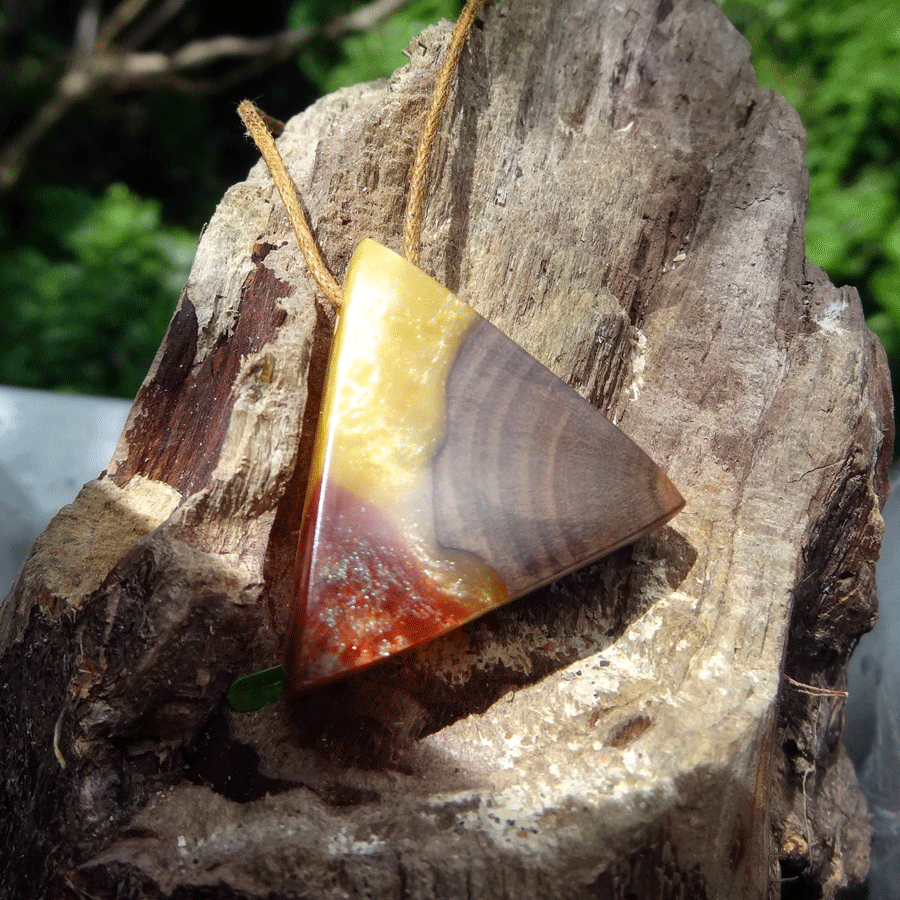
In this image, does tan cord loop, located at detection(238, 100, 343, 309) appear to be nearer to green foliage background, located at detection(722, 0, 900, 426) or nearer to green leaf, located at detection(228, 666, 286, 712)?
green leaf, located at detection(228, 666, 286, 712)

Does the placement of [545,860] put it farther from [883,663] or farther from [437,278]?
[883,663]

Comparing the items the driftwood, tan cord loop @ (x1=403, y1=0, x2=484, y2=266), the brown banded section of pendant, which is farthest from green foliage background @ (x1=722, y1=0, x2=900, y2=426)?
the brown banded section of pendant

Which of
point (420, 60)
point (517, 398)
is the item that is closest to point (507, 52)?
point (420, 60)

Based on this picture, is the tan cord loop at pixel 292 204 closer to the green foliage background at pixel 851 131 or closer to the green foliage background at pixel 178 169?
the green foliage background at pixel 178 169

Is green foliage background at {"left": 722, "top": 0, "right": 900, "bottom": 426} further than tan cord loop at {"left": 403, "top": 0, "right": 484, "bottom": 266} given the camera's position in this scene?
Yes

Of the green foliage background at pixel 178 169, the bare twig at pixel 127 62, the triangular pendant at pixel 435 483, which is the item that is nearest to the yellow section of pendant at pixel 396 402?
the triangular pendant at pixel 435 483

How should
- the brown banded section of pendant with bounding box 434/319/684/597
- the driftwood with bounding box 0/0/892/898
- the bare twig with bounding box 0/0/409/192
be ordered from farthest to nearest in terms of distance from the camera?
the bare twig with bounding box 0/0/409/192 → the brown banded section of pendant with bounding box 434/319/684/597 → the driftwood with bounding box 0/0/892/898
